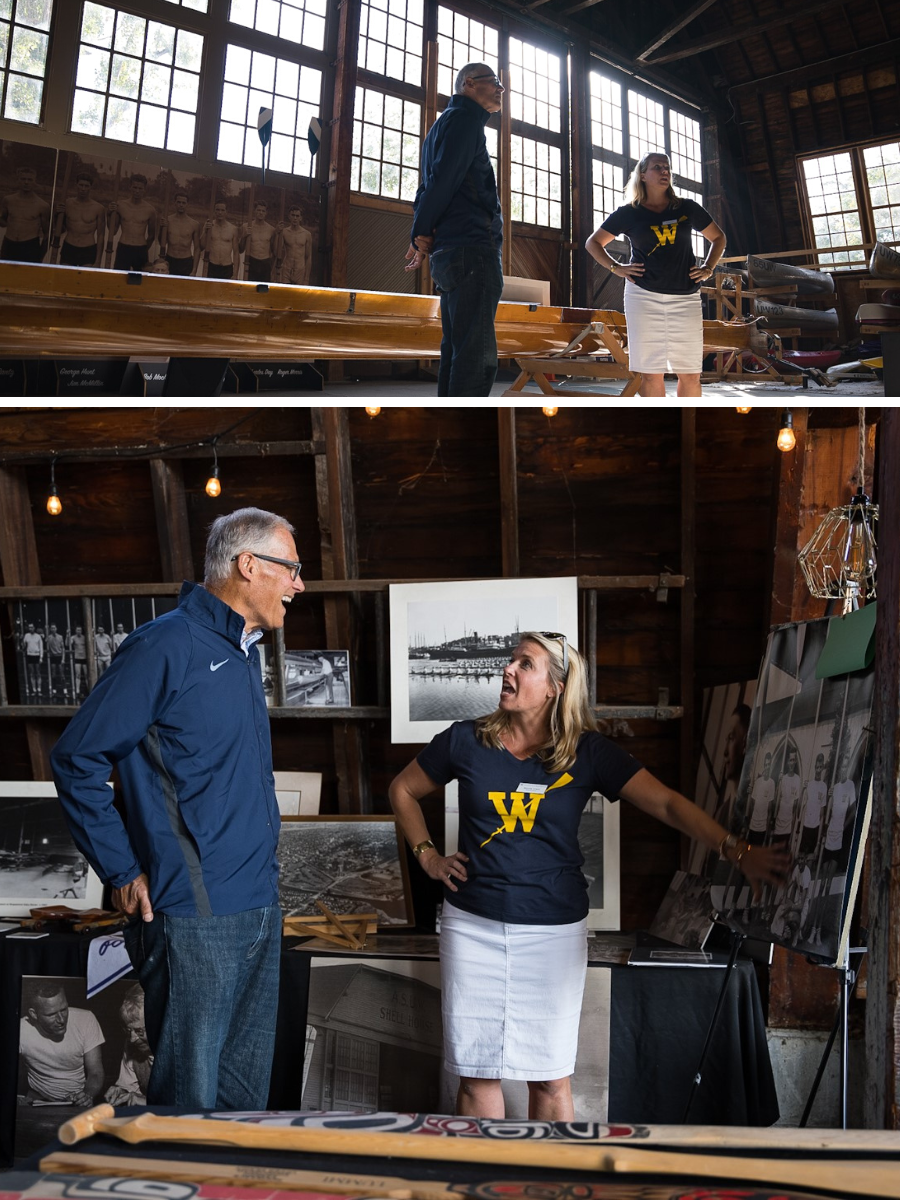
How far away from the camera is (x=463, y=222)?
239cm

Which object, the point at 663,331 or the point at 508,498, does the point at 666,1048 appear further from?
the point at 663,331

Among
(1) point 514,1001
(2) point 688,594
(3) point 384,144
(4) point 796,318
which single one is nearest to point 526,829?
(1) point 514,1001

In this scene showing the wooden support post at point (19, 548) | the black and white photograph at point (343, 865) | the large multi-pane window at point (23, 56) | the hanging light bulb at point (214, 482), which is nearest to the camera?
the large multi-pane window at point (23, 56)

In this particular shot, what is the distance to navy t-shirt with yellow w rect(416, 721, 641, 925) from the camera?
277cm

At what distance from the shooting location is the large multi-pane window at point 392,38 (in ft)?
7.25

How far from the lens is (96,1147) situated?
1.74 m

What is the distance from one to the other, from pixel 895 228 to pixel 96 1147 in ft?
7.26

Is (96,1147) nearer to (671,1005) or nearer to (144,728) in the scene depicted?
(144,728)

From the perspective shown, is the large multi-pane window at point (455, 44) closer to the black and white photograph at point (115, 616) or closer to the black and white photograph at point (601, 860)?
the black and white photograph at point (601, 860)

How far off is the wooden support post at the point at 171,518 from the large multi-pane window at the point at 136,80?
8.26ft

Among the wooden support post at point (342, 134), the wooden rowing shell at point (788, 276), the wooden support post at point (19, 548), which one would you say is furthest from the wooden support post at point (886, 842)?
the wooden support post at point (19, 548)

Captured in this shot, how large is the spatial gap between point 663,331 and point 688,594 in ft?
6.33

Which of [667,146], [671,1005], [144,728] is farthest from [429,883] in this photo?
[667,146]

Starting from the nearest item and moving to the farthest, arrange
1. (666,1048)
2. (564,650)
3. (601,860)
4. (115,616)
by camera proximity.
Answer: (564,650)
(666,1048)
(601,860)
(115,616)
